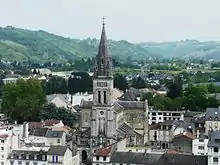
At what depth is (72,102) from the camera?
128625 mm

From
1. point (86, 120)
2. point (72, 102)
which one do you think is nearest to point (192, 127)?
point (86, 120)

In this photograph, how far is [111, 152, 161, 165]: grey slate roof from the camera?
68669mm

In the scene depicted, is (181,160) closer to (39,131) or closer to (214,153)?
(214,153)

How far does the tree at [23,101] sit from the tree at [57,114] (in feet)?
13.6

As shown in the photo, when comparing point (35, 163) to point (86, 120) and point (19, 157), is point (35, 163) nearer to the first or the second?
point (19, 157)

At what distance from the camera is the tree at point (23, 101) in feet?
346

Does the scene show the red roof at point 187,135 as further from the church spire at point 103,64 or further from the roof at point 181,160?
the roof at point 181,160

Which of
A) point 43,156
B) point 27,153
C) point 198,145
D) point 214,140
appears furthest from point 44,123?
point 214,140

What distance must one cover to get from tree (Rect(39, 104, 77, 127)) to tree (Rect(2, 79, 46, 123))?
4154 millimetres

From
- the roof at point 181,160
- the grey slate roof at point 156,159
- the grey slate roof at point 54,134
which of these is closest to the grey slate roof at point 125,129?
the grey slate roof at point 54,134

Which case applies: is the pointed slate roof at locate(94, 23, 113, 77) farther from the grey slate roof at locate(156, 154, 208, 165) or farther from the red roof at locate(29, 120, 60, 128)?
the grey slate roof at locate(156, 154, 208, 165)

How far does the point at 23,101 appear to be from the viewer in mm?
106438

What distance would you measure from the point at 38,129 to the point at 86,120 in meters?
8.95

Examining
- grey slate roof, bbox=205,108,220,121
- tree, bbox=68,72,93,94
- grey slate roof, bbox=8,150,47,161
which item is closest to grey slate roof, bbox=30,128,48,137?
grey slate roof, bbox=8,150,47,161
